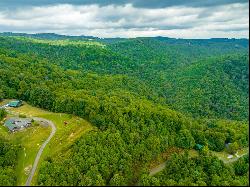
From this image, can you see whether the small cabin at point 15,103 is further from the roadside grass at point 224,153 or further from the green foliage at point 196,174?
the roadside grass at point 224,153

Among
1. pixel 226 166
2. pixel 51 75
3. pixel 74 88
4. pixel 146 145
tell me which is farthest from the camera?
pixel 51 75

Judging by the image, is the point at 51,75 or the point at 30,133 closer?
the point at 30,133

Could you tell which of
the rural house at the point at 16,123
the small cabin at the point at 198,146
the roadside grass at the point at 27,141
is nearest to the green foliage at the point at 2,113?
the rural house at the point at 16,123

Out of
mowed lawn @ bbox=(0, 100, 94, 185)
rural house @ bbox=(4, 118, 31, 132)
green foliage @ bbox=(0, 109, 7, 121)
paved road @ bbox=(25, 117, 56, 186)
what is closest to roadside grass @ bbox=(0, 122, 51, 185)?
mowed lawn @ bbox=(0, 100, 94, 185)

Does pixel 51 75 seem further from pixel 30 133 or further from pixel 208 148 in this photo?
pixel 208 148

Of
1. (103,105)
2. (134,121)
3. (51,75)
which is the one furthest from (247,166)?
(51,75)

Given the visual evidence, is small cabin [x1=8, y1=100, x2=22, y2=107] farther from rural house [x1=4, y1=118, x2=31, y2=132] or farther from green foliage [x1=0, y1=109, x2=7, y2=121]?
rural house [x1=4, y1=118, x2=31, y2=132]
